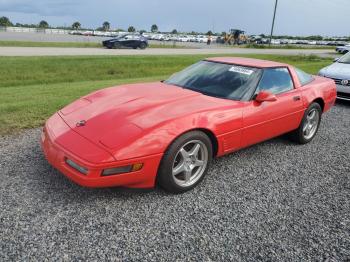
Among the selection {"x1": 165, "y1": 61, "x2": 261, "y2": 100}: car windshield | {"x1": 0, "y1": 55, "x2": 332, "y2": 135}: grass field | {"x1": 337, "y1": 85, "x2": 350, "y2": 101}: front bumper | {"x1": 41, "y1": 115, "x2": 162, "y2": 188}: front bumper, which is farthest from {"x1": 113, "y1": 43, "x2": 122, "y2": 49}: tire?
{"x1": 41, "y1": 115, "x2": 162, "y2": 188}: front bumper

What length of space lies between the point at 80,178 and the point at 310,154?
3225 millimetres

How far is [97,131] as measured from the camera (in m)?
2.93

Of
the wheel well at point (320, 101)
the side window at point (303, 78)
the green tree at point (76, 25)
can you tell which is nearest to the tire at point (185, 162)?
the side window at point (303, 78)

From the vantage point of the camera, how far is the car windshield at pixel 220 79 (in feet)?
12.4

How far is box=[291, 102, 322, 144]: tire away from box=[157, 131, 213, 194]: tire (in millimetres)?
1961

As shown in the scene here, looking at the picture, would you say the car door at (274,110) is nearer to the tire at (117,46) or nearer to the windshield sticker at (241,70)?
the windshield sticker at (241,70)

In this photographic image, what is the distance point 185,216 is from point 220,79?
190 centimetres

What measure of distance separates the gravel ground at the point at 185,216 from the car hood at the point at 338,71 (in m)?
4.44

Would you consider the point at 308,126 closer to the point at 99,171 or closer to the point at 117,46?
the point at 99,171

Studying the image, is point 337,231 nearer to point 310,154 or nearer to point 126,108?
point 310,154

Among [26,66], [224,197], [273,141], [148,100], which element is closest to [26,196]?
[148,100]

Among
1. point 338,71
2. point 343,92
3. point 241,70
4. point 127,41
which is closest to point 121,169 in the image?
point 241,70

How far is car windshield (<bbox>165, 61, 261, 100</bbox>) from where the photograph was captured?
3.78 meters

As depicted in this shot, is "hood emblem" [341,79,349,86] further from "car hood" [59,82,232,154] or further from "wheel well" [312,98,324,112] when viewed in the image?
"car hood" [59,82,232,154]
